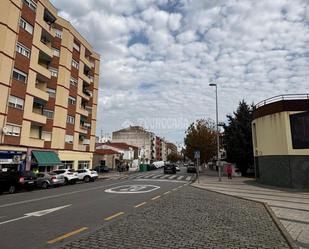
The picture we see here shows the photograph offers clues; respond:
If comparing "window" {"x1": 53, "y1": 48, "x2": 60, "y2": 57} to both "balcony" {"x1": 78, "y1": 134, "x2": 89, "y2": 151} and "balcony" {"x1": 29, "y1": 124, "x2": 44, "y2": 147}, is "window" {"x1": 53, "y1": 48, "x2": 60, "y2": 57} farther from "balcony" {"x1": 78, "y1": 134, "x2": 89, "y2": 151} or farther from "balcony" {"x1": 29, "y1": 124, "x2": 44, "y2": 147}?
"balcony" {"x1": 78, "y1": 134, "x2": 89, "y2": 151}

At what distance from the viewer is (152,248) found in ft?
21.0

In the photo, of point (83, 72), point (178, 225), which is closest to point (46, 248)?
point (178, 225)

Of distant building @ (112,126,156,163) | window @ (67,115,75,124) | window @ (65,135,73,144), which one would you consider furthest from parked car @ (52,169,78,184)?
distant building @ (112,126,156,163)

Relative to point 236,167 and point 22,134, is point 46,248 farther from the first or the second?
point 236,167

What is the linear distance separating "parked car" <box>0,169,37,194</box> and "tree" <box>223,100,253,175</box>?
83.2 feet

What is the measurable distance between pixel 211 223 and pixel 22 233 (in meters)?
5.25

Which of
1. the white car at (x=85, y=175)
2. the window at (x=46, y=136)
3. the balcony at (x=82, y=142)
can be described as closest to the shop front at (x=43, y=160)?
the window at (x=46, y=136)

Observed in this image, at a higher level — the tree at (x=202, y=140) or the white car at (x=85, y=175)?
the tree at (x=202, y=140)

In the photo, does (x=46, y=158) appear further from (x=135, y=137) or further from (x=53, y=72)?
(x=135, y=137)

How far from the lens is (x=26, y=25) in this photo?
31516 mm

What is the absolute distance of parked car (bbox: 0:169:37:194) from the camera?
21.0 m

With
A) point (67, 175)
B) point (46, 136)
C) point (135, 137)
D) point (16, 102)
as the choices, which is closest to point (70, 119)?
point (46, 136)

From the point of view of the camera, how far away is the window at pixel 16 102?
96.1 feet

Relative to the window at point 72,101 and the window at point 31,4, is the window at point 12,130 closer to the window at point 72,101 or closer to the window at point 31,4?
the window at point 72,101
